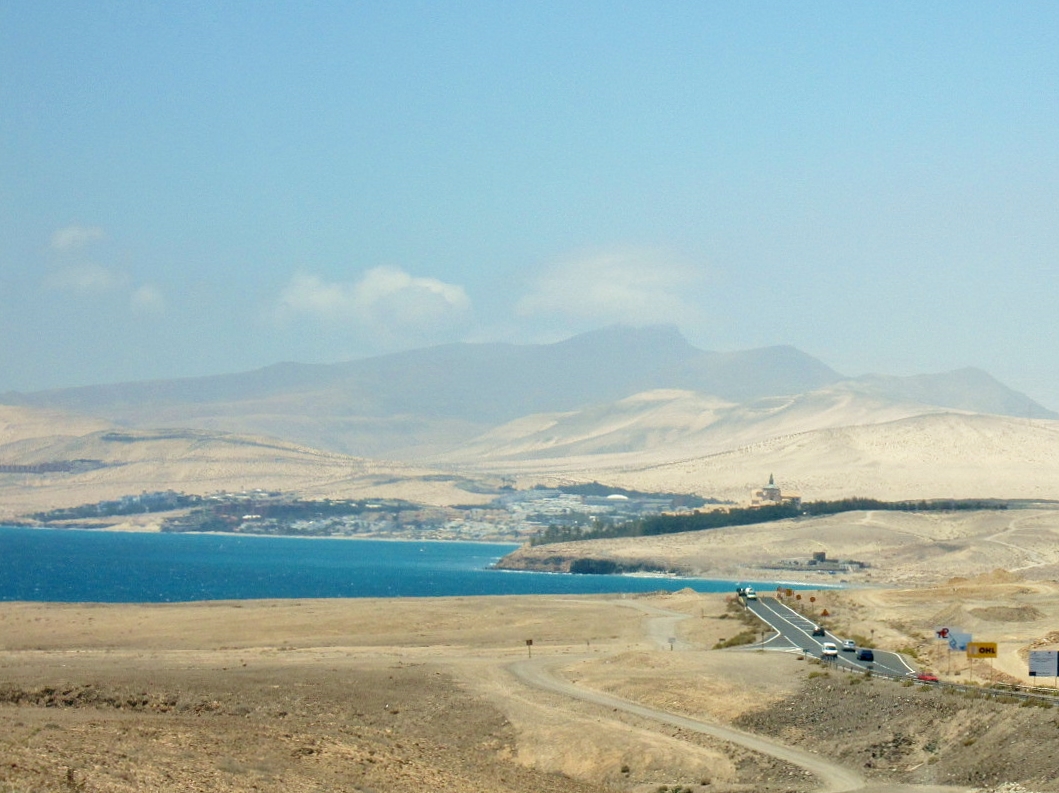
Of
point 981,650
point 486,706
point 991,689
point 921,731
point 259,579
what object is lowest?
point 921,731

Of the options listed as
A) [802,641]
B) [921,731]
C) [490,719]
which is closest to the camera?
[921,731]

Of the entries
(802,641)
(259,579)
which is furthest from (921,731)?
(259,579)

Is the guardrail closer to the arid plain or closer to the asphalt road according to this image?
the asphalt road

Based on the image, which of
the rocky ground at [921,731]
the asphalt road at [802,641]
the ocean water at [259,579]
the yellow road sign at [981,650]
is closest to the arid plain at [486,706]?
the rocky ground at [921,731]

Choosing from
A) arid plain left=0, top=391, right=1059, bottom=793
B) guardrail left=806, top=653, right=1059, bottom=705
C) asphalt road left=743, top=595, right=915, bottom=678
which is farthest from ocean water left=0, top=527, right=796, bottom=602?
guardrail left=806, top=653, right=1059, bottom=705

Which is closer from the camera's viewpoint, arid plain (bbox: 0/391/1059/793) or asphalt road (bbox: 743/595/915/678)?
arid plain (bbox: 0/391/1059/793)

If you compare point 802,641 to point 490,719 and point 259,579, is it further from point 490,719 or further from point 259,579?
point 259,579

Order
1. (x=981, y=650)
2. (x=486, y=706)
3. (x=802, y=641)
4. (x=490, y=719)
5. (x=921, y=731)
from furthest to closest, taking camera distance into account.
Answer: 1. (x=802, y=641)
2. (x=981, y=650)
3. (x=486, y=706)
4. (x=490, y=719)
5. (x=921, y=731)

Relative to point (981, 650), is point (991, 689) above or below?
below
